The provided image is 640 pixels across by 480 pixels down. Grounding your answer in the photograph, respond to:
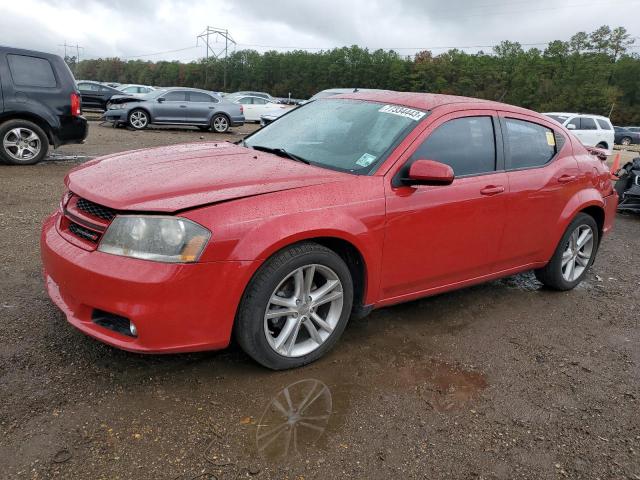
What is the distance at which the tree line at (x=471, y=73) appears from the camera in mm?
65438

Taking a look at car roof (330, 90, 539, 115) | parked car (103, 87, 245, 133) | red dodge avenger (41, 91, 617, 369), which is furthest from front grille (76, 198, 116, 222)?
parked car (103, 87, 245, 133)

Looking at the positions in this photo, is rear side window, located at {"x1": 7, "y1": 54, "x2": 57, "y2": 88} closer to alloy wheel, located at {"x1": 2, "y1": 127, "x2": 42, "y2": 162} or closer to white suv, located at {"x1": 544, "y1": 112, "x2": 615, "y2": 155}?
alloy wheel, located at {"x1": 2, "y1": 127, "x2": 42, "y2": 162}

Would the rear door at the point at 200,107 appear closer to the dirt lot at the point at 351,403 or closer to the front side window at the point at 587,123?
the front side window at the point at 587,123

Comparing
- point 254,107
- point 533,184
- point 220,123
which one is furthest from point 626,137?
point 533,184

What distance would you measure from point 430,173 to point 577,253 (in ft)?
7.81

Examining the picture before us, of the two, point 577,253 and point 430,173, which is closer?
point 430,173

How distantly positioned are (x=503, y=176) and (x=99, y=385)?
292 cm

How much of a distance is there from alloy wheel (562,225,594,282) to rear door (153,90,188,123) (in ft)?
50.4

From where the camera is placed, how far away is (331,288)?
9.78 ft

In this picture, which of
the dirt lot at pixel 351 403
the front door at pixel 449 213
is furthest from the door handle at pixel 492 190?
the dirt lot at pixel 351 403

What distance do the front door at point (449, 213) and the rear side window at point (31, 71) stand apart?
24.5 feet

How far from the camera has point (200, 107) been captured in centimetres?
1797

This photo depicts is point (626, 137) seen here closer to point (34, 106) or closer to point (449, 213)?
point (34, 106)

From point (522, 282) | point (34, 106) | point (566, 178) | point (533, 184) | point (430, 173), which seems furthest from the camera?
point (34, 106)
